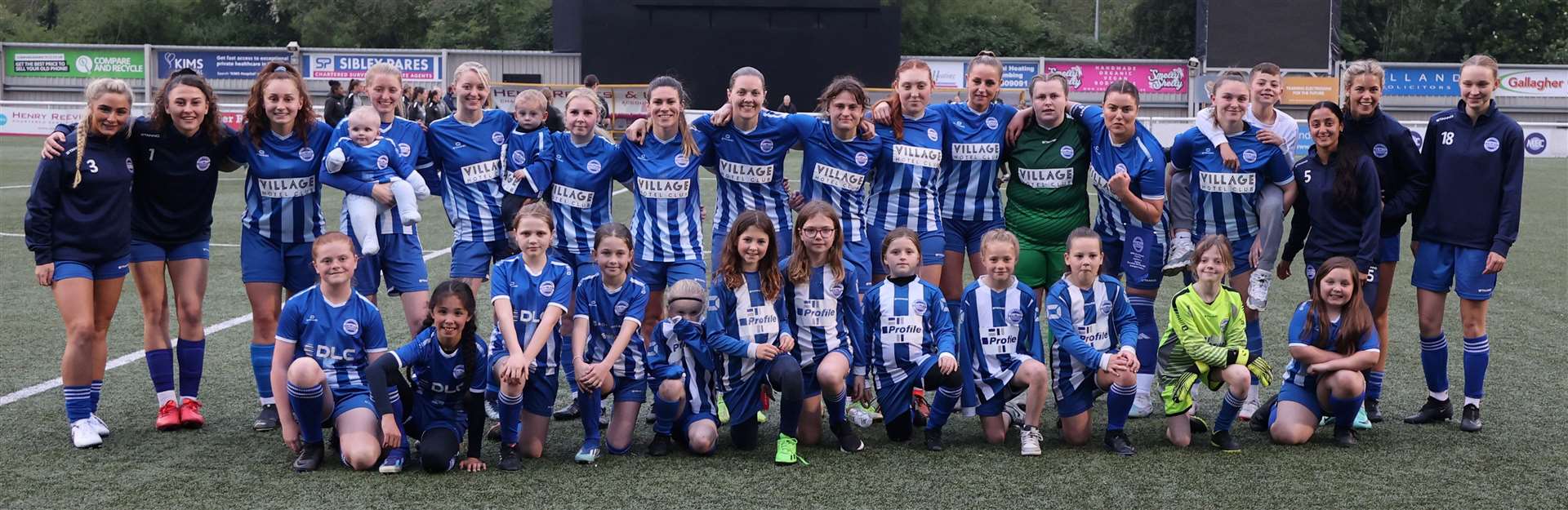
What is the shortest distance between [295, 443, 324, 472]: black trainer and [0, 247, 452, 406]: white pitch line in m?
1.60

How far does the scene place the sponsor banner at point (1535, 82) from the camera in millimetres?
30953

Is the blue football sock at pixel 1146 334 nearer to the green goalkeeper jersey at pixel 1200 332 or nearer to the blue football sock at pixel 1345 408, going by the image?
the green goalkeeper jersey at pixel 1200 332

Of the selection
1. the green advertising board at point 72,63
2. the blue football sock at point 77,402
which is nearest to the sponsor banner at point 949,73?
the green advertising board at point 72,63

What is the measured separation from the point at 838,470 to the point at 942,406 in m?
0.54

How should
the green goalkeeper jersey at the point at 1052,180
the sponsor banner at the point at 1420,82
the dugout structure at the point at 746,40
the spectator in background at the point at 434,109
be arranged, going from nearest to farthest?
1. the green goalkeeper jersey at the point at 1052,180
2. the spectator in background at the point at 434,109
3. the dugout structure at the point at 746,40
4. the sponsor banner at the point at 1420,82

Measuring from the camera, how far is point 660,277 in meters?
5.66

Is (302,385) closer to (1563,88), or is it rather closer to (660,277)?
(660,277)

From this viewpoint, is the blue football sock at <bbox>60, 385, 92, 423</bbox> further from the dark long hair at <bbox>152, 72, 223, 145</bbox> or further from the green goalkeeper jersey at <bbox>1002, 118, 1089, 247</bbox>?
the green goalkeeper jersey at <bbox>1002, 118, 1089, 247</bbox>

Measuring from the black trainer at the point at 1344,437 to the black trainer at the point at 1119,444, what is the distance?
30.8 inches

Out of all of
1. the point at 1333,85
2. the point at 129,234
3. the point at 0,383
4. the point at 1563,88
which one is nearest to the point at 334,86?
the point at 0,383

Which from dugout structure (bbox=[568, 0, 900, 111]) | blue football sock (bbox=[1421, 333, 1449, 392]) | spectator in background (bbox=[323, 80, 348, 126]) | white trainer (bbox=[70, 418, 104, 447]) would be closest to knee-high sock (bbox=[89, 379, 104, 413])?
white trainer (bbox=[70, 418, 104, 447])

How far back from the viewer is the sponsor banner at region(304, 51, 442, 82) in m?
31.2

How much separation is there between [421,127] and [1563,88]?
31.8m

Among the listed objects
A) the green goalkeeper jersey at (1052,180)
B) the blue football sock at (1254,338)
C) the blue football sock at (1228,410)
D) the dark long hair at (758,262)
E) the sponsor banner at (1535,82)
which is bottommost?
the blue football sock at (1228,410)
